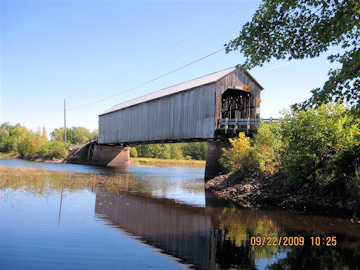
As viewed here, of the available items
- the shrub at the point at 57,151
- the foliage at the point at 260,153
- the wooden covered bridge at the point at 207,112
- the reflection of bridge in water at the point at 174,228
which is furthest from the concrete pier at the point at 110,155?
the reflection of bridge in water at the point at 174,228

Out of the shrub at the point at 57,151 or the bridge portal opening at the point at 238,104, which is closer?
the bridge portal opening at the point at 238,104

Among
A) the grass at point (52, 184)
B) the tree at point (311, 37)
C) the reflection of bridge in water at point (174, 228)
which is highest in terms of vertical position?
the tree at point (311, 37)

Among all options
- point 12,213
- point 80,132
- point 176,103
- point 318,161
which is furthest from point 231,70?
point 80,132

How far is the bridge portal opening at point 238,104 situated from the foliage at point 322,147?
13.4m

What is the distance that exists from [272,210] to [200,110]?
15.1 meters

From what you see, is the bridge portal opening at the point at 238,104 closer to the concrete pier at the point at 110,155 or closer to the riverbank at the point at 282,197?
the riverbank at the point at 282,197

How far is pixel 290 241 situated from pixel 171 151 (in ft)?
295

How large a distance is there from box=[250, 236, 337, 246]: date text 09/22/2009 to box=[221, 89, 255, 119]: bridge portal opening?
18.9m

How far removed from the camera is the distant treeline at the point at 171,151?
306 ft

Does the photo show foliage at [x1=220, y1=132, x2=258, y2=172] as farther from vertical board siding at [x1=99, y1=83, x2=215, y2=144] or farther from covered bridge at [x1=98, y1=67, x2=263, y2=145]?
vertical board siding at [x1=99, y1=83, x2=215, y2=144]

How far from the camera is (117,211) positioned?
1059 centimetres

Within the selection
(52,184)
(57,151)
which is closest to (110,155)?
(57,151)

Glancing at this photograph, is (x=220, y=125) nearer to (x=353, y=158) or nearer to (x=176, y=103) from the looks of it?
(x=176, y=103)

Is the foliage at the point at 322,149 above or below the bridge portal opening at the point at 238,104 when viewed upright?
below
